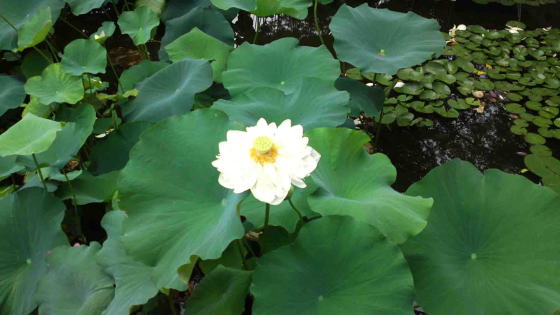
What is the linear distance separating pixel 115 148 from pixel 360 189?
0.97 m

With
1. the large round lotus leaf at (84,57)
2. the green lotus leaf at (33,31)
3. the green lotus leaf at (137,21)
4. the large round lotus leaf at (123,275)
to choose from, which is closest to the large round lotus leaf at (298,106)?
the large round lotus leaf at (123,275)

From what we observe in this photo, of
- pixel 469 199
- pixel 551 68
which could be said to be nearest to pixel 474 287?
pixel 469 199

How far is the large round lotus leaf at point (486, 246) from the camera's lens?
3.52ft

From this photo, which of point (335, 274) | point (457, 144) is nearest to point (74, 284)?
point (335, 274)

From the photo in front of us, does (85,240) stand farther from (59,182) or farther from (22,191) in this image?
(22,191)

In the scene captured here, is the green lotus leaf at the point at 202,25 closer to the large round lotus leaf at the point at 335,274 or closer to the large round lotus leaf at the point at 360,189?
the large round lotus leaf at the point at 360,189

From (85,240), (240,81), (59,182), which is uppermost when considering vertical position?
(240,81)

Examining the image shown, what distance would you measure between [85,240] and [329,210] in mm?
1111

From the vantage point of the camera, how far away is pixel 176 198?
110 cm

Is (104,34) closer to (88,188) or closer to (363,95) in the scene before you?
(88,188)

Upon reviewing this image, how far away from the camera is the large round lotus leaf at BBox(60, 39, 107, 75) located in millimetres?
1843

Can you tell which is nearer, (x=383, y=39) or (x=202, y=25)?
(x=383, y=39)

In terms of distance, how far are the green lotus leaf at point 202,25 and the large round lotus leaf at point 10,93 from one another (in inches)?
24.8

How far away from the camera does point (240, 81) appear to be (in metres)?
1.66
